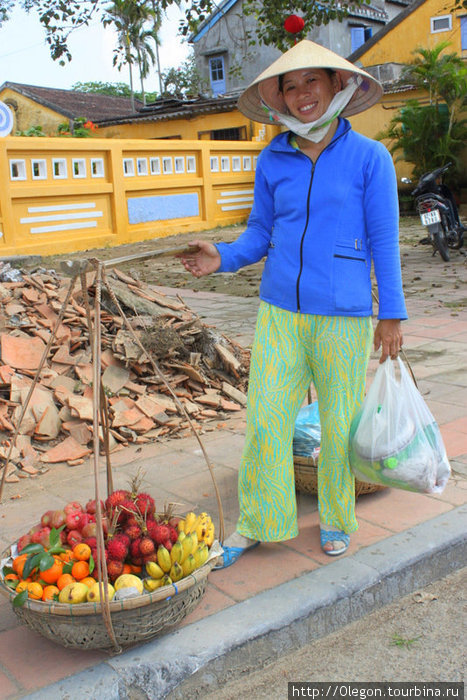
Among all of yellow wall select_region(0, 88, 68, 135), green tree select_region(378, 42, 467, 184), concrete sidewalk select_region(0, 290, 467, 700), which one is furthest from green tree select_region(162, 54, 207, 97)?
concrete sidewalk select_region(0, 290, 467, 700)

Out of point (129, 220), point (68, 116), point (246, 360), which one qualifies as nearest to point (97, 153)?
point (129, 220)

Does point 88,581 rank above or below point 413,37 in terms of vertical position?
below

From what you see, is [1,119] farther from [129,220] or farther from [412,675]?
[412,675]

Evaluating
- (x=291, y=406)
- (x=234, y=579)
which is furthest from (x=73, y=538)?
(x=291, y=406)

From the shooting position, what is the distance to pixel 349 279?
2.73 m

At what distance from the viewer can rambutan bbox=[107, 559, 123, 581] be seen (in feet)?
7.84

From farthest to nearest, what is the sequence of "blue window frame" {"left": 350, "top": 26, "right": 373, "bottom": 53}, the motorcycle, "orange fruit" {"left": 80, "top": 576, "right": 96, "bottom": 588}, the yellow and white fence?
"blue window frame" {"left": 350, "top": 26, "right": 373, "bottom": 53}, the yellow and white fence, the motorcycle, "orange fruit" {"left": 80, "top": 576, "right": 96, "bottom": 588}

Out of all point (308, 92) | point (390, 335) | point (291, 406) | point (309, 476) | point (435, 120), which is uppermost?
point (435, 120)

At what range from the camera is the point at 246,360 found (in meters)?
5.74

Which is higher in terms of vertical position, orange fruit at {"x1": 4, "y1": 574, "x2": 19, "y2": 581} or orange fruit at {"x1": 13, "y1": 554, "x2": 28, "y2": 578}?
orange fruit at {"x1": 13, "y1": 554, "x2": 28, "y2": 578}

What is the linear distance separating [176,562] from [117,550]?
0.21m

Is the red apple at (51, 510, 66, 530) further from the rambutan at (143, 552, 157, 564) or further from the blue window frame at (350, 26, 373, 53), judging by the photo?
the blue window frame at (350, 26, 373, 53)

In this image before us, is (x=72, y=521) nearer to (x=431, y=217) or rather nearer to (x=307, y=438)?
(x=307, y=438)

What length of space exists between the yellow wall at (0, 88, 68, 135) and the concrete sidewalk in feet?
92.3
